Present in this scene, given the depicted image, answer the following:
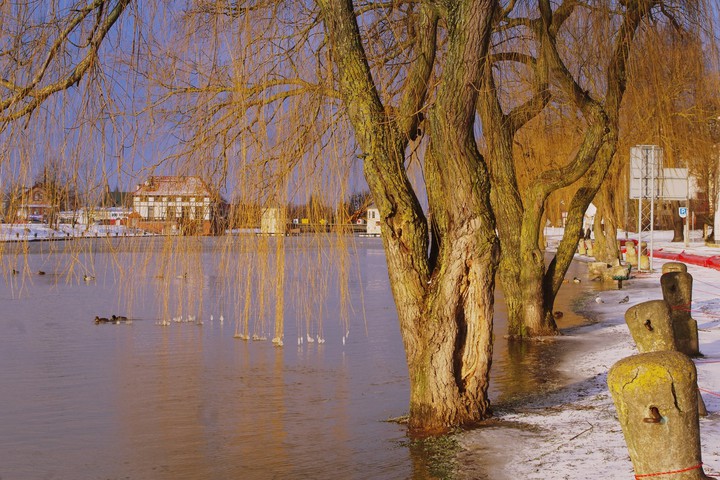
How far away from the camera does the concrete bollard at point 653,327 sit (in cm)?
722

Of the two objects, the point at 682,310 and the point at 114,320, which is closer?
the point at 682,310

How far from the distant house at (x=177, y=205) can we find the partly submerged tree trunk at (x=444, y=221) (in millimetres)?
1808

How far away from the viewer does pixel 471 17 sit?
25.4ft

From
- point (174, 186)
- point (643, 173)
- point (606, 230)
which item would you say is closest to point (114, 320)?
point (174, 186)

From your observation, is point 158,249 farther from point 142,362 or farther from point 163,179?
point 142,362

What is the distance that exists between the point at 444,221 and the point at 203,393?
4.63 metres

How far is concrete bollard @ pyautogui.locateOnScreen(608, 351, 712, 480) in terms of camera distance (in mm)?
4250

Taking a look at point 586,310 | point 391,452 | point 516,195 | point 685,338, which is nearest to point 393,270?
point 391,452

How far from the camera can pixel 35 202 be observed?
7.17m

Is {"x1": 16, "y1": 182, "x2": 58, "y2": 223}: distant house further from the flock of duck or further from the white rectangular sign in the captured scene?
the white rectangular sign

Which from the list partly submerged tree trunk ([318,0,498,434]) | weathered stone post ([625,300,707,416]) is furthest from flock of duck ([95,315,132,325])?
weathered stone post ([625,300,707,416])

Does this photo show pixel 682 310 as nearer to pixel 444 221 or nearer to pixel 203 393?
pixel 444 221

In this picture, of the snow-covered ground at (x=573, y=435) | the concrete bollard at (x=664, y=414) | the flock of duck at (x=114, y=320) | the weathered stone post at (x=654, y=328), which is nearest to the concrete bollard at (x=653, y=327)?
the weathered stone post at (x=654, y=328)

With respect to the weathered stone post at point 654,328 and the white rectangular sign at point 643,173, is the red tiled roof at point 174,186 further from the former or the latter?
the white rectangular sign at point 643,173
